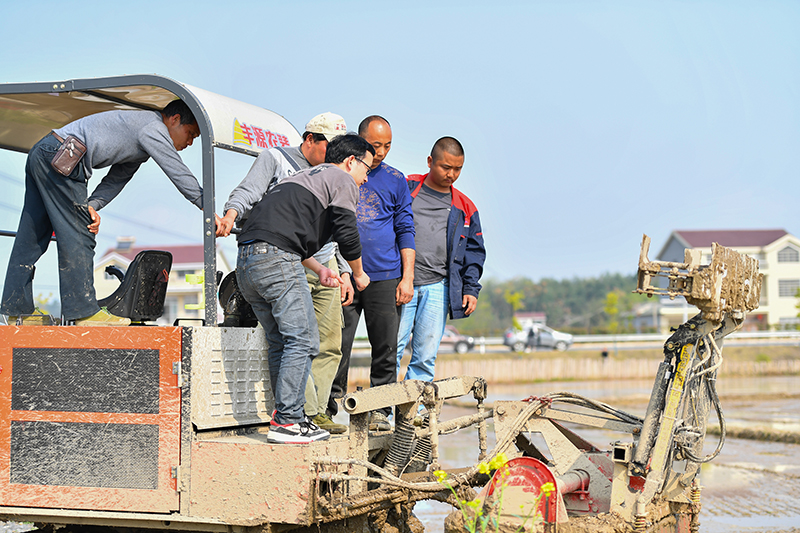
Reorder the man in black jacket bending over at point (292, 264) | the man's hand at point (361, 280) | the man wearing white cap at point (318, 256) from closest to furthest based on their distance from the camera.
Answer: the man in black jacket bending over at point (292, 264), the man's hand at point (361, 280), the man wearing white cap at point (318, 256)

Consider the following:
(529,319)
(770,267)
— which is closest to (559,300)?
(529,319)

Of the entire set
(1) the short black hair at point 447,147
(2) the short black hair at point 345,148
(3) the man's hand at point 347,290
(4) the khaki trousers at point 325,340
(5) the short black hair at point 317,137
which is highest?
(1) the short black hair at point 447,147

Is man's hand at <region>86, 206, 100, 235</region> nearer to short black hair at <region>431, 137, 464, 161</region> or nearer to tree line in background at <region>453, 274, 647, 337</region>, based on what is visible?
short black hair at <region>431, 137, 464, 161</region>

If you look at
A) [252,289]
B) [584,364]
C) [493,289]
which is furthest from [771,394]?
[493,289]

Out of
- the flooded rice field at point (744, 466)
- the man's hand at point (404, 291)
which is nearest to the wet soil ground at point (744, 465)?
the flooded rice field at point (744, 466)

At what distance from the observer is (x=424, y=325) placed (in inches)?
211

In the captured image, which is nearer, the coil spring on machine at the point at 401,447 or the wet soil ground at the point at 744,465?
the coil spring on machine at the point at 401,447

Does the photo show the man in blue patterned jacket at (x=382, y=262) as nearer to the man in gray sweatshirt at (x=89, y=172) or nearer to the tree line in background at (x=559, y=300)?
the man in gray sweatshirt at (x=89, y=172)

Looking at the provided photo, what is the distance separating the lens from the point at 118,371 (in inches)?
150

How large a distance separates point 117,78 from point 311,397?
6.57 ft

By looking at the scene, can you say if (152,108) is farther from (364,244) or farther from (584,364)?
(584,364)

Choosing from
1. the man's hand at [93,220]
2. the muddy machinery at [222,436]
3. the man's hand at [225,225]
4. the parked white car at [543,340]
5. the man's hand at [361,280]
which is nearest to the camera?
→ the muddy machinery at [222,436]

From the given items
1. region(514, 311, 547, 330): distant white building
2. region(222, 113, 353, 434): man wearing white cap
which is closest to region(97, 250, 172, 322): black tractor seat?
region(222, 113, 353, 434): man wearing white cap

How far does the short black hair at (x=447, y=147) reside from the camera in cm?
553
